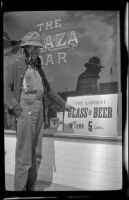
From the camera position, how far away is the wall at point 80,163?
488cm

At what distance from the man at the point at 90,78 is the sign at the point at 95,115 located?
0.06 m

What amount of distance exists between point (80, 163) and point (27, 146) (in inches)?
19.6

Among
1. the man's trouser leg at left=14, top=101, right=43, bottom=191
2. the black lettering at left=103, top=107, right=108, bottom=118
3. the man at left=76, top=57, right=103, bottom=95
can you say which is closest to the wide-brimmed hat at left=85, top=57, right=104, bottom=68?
the man at left=76, top=57, right=103, bottom=95

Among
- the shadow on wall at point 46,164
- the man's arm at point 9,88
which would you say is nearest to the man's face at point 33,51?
the man's arm at point 9,88

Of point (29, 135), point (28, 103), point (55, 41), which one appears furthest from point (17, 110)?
point (55, 41)

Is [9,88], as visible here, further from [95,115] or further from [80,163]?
[80,163]

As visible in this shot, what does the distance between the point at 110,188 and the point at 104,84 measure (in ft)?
3.06

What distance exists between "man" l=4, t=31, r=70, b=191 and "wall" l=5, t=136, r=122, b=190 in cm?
8

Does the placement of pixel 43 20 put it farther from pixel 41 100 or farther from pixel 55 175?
pixel 55 175

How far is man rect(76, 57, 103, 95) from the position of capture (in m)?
4.89

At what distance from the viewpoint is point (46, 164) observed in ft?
16.1

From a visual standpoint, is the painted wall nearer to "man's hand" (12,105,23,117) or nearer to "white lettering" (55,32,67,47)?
"white lettering" (55,32,67,47)

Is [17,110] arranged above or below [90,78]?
below
